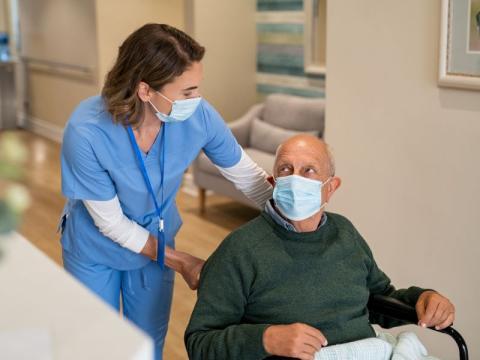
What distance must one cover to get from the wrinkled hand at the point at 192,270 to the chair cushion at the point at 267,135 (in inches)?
125

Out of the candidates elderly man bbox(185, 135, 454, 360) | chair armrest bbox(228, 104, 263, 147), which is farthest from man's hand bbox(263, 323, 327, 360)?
chair armrest bbox(228, 104, 263, 147)

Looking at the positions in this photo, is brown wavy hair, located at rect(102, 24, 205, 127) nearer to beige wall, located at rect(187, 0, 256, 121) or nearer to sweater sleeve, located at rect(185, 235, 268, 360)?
sweater sleeve, located at rect(185, 235, 268, 360)

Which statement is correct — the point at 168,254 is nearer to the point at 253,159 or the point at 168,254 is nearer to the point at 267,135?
the point at 253,159

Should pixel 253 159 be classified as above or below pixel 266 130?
below

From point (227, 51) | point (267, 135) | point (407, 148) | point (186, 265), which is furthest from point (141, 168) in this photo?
point (227, 51)

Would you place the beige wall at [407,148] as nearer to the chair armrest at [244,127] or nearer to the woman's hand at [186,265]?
the woman's hand at [186,265]

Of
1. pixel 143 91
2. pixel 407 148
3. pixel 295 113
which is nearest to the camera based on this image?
pixel 143 91

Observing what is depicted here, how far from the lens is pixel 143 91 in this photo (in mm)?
1931

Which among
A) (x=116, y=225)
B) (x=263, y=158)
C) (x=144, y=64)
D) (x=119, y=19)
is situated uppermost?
(x=119, y=19)

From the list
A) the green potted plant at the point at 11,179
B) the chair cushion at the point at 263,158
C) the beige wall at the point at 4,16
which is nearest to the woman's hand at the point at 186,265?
the green potted plant at the point at 11,179

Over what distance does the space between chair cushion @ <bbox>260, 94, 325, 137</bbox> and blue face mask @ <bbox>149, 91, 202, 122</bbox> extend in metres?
3.13

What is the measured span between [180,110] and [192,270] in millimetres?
444

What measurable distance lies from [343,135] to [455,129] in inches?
19.5

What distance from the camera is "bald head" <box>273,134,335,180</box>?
195 centimetres
